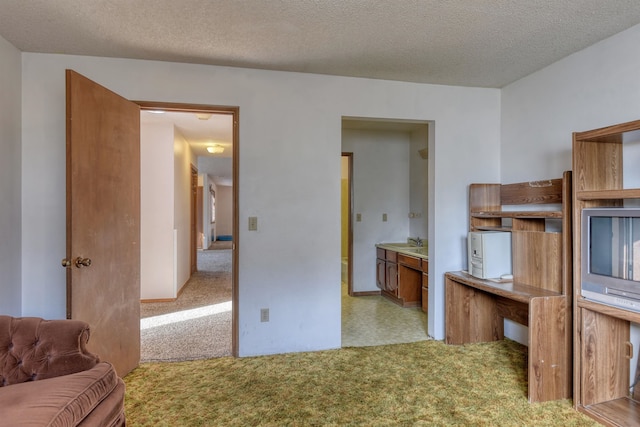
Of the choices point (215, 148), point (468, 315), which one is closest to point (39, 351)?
point (468, 315)

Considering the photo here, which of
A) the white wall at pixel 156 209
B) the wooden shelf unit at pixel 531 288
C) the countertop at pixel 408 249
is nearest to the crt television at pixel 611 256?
the wooden shelf unit at pixel 531 288

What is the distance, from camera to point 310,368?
2.57 metres

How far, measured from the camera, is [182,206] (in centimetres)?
507

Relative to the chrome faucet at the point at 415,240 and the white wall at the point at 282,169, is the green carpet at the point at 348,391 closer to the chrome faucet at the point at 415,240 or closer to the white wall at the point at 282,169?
the white wall at the point at 282,169

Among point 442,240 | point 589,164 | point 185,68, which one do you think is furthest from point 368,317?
point 185,68

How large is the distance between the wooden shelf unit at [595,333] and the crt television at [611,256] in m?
0.04

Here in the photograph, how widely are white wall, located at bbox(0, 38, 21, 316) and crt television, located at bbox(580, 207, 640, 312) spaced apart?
12.1 feet

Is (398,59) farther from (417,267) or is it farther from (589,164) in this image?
(417,267)

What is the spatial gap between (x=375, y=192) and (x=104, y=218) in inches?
137

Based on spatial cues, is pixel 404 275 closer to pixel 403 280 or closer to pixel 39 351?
pixel 403 280

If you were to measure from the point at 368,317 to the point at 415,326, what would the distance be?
538mm

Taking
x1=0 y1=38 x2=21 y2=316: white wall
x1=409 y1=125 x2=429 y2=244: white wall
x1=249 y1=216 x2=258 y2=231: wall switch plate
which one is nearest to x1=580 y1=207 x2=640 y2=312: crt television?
→ x1=249 y1=216 x2=258 y2=231: wall switch plate

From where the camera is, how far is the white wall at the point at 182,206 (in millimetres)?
4648

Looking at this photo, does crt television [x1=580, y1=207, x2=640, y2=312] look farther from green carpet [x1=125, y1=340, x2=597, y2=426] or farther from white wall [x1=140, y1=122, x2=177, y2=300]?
white wall [x1=140, y1=122, x2=177, y2=300]
